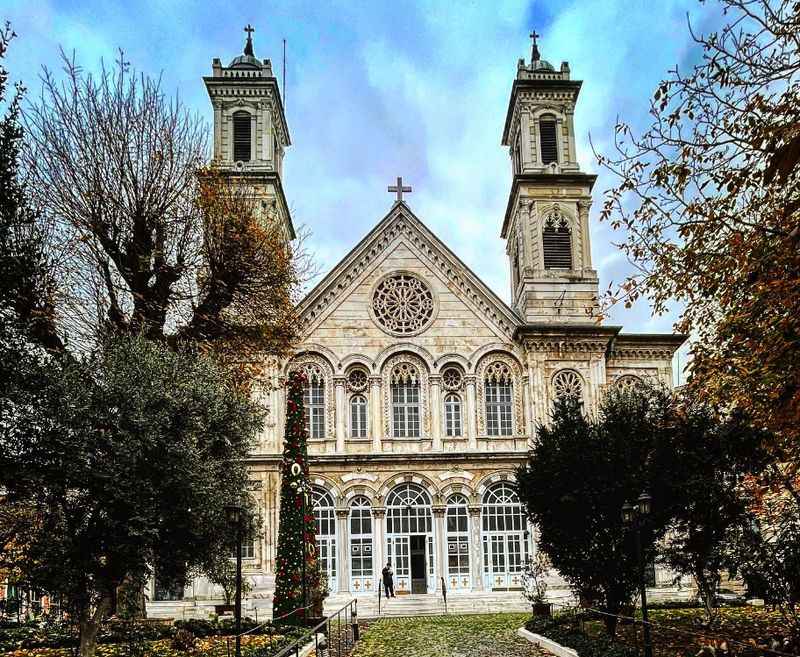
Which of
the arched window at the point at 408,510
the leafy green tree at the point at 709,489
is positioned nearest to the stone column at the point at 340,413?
the arched window at the point at 408,510

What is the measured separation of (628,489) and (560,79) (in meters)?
25.4

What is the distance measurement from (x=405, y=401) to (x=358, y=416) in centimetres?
198

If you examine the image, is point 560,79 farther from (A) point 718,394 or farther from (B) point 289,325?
(A) point 718,394

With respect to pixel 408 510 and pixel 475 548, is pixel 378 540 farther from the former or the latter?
pixel 475 548

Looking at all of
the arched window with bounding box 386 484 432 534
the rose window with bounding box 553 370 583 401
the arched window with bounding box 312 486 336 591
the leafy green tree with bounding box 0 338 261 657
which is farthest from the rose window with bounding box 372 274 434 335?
the leafy green tree with bounding box 0 338 261 657

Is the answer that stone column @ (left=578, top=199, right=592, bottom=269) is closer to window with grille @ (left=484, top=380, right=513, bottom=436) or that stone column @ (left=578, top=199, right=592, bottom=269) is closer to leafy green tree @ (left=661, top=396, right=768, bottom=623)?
window with grille @ (left=484, top=380, right=513, bottom=436)

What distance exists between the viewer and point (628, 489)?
20.3m

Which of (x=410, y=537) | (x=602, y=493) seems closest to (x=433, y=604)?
(x=410, y=537)

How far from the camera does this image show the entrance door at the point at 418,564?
116ft

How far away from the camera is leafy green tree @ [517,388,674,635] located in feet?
66.2

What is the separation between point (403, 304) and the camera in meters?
37.9

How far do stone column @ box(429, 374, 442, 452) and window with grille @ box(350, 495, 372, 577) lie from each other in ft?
11.7

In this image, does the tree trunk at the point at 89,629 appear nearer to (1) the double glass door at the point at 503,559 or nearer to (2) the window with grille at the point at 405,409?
(2) the window with grille at the point at 405,409

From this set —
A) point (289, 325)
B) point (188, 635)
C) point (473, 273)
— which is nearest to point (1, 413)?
point (188, 635)
